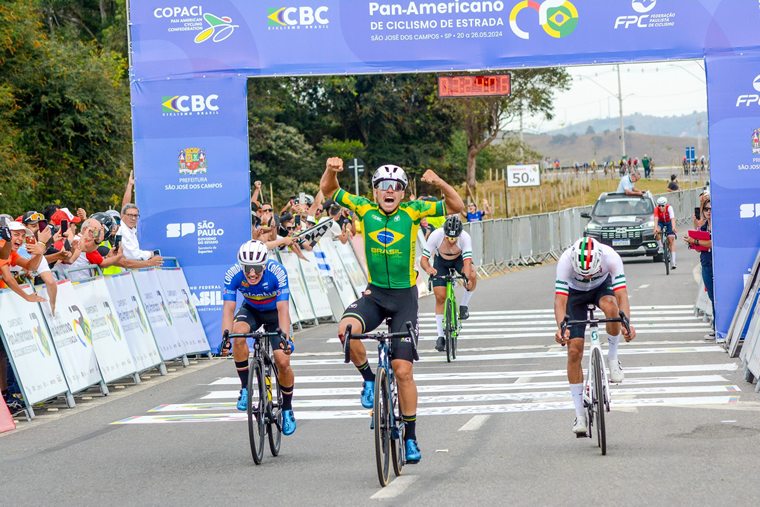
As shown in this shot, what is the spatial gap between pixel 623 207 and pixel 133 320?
23.8 metres

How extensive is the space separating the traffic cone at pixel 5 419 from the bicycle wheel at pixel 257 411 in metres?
3.37

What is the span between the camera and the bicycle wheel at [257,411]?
10.5m

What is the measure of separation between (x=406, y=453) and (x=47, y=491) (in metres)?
2.60

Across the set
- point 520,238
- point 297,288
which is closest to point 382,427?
point 297,288

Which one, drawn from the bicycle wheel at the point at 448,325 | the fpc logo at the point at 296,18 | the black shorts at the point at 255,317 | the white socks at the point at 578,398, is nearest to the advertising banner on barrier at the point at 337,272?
the fpc logo at the point at 296,18

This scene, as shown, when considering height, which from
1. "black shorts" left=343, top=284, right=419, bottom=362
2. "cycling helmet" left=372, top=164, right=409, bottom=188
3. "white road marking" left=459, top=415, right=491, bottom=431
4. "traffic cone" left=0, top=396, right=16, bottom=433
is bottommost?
"white road marking" left=459, top=415, right=491, bottom=431

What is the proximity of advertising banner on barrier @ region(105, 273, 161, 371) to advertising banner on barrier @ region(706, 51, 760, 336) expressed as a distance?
789 cm

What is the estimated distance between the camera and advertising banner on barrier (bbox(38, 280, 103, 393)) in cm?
1489

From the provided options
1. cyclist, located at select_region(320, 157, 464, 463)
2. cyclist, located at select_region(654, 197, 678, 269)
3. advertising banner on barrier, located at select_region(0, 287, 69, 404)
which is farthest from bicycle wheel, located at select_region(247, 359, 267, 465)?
cyclist, located at select_region(654, 197, 678, 269)

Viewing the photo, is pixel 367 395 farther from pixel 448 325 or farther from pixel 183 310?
pixel 183 310

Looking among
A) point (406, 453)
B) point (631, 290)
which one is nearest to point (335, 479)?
point (406, 453)

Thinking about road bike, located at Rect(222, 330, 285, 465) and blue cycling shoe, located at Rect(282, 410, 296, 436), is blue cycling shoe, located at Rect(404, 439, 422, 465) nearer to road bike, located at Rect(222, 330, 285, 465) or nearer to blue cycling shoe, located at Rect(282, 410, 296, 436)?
road bike, located at Rect(222, 330, 285, 465)

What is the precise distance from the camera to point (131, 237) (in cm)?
1853

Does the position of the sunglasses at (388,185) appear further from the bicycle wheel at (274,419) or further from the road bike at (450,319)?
the road bike at (450,319)
